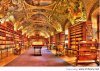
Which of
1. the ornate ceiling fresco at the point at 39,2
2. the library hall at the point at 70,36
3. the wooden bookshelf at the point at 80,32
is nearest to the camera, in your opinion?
the library hall at the point at 70,36

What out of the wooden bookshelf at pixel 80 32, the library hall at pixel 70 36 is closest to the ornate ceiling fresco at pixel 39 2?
the library hall at pixel 70 36

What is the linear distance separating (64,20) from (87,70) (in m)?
12.6

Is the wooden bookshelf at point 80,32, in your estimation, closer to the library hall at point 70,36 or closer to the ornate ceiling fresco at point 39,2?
the library hall at point 70,36

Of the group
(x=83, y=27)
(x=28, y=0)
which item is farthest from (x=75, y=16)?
(x=28, y=0)

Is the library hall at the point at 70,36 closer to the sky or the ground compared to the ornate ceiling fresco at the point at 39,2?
closer to the ground

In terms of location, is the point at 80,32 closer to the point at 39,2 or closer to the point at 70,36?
the point at 70,36

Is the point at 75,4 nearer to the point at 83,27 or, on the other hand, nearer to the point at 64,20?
the point at 83,27

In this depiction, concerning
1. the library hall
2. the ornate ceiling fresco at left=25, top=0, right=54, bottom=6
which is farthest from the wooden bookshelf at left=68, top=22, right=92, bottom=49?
the ornate ceiling fresco at left=25, top=0, right=54, bottom=6

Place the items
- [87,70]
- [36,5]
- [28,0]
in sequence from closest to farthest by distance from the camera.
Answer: [87,70] → [28,0] → [36,5]

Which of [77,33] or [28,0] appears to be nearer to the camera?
[77,33]

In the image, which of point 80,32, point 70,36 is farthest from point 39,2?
point 80,32

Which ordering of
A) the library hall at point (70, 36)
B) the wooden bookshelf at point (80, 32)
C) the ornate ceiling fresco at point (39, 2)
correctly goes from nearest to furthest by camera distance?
the library hall at point (70, 36), the wooden bookshelf at point (80, 32), the ornate ceiling fresco at point (39, 2)

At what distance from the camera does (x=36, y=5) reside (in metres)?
17.3

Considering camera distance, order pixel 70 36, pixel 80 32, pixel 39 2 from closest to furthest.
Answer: pixel 80 32, pixel 70 36, pixel 39 2
